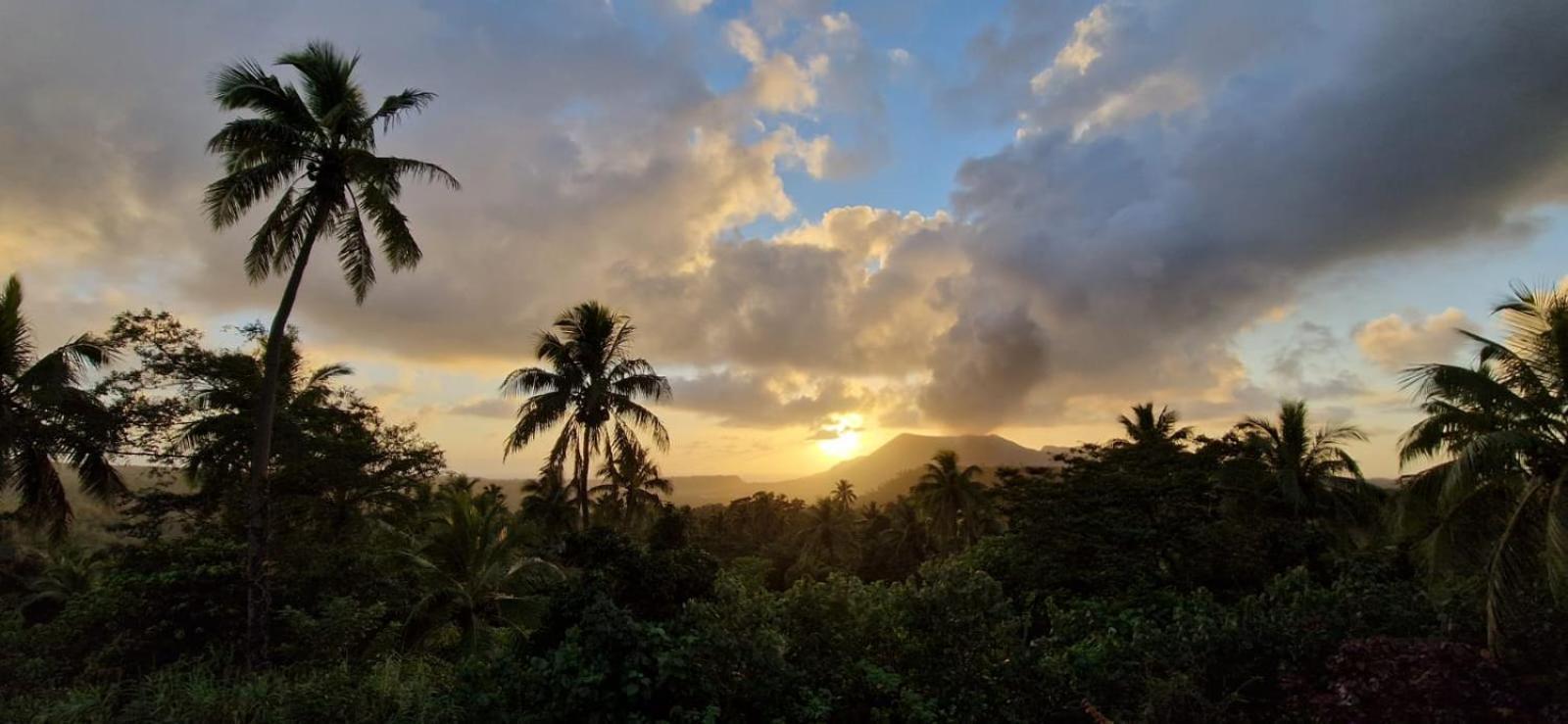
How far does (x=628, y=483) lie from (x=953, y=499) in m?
27.9

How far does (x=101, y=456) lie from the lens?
48.0 ft

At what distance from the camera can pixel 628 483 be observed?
21094 millimetres

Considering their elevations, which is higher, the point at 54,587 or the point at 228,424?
the point at 228,424

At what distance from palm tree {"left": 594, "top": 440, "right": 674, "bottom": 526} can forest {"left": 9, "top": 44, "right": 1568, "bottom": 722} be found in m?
0.13

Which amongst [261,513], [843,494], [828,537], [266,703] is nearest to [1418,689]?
[266,703]

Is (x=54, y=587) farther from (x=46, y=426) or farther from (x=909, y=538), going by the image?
(x=909, y=538)

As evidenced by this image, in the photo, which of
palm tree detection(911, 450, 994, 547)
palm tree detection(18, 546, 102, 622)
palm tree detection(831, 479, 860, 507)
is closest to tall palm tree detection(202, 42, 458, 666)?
palm tree detection(18, 546, 102, 622)

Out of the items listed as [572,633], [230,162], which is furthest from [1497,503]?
[230,162]

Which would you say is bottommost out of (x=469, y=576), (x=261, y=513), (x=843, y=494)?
(x=469, y=576)

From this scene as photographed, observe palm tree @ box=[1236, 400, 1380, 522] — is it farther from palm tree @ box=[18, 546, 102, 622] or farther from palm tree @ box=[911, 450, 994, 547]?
palm tree @ box=[18, 546, 102, 622]

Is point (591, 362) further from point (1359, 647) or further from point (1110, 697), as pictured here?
point (1359, 647)

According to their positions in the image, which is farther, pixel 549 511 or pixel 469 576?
pixel 549 511

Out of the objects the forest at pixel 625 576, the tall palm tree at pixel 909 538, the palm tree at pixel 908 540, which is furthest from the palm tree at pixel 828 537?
the forest at pixel 625 576

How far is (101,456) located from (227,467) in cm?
365
